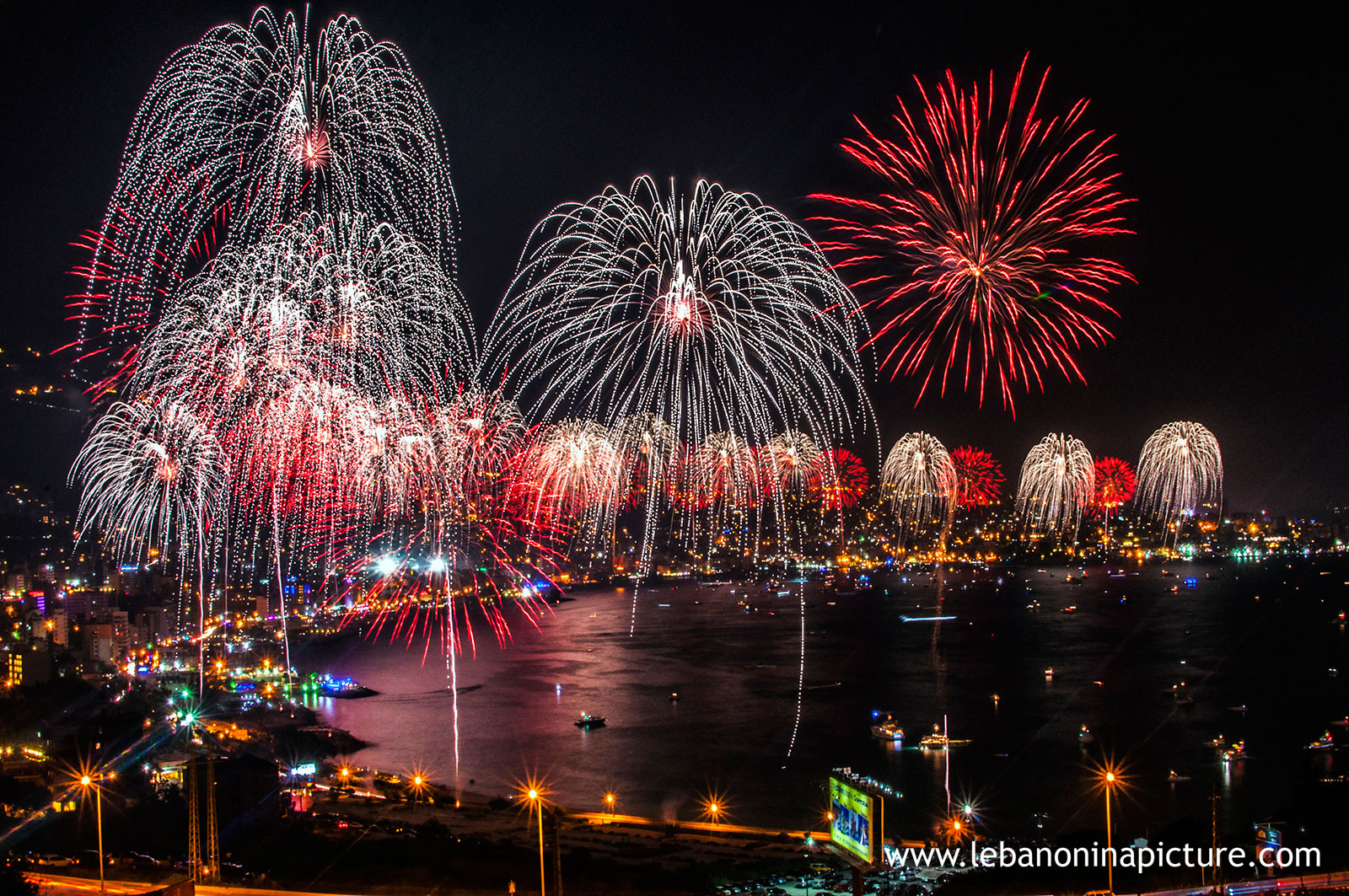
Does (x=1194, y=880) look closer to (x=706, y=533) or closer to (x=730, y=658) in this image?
(x=730, y=658)

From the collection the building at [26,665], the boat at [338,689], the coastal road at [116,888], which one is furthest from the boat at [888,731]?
the building at [26,665]

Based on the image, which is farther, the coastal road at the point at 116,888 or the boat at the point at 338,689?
the boat at the point at 338,689

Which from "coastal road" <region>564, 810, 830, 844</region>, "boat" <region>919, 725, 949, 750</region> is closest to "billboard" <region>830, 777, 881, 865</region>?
"coastal road" <region>564, 810, 830, 844</region>

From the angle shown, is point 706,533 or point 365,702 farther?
point 706,533

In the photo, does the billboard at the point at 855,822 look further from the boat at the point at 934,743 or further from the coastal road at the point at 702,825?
the boat at the point at 934,743

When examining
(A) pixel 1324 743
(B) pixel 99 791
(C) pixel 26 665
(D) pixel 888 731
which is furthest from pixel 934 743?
(C) pixel 26 665

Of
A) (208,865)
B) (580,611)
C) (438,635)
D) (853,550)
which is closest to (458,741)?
(208,865)
